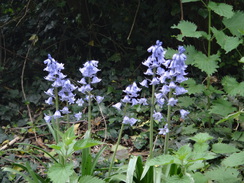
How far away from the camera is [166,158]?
2.22 meters

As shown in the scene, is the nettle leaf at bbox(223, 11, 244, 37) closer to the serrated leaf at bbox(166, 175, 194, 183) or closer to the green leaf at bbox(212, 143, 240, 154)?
the green leaf at bbox(212, 143, 240, 154)

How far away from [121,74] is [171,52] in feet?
6.14

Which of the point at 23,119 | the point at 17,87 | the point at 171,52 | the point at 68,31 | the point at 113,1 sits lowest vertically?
the point at 23,119

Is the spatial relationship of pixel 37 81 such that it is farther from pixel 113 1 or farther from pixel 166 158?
pixel 166 158

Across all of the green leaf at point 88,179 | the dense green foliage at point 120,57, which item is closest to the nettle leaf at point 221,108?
the dense green foliage at point 120,57

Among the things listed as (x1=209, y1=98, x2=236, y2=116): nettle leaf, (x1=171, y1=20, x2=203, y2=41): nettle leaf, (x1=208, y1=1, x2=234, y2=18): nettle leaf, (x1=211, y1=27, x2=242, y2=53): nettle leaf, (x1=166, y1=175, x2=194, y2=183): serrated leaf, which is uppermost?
(x1=208, y1=1, x2=234, y2=18): nettle leaf

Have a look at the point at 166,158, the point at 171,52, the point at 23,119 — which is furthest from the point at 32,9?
the point at 166,158

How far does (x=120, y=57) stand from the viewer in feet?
18.3

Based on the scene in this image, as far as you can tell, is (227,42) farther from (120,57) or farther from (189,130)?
(120,57)

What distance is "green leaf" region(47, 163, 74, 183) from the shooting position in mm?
2157

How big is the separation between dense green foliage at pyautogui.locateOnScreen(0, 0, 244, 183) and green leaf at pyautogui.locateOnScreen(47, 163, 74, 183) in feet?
2.09

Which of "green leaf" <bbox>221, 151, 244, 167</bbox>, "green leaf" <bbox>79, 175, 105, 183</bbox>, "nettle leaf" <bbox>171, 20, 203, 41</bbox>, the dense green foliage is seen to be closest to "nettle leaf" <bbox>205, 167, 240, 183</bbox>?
"green leaf" <bbox>221, 151, 244, 167</bbox>

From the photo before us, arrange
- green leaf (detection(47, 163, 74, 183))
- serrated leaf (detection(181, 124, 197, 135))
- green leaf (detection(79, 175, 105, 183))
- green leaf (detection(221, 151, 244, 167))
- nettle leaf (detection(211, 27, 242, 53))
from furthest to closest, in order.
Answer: serrated leaf (detection(181, 124, 197, 135)) → nettle leaf (detection(211, 27, 242, 53)) → green leaf (detection(221, 151, 244, 167)) → green leaf (detection(79, 175, 105, 183)) → green leaf (detection(47, 163, 74, 183))

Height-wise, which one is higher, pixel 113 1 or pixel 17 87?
pixel 113 1
